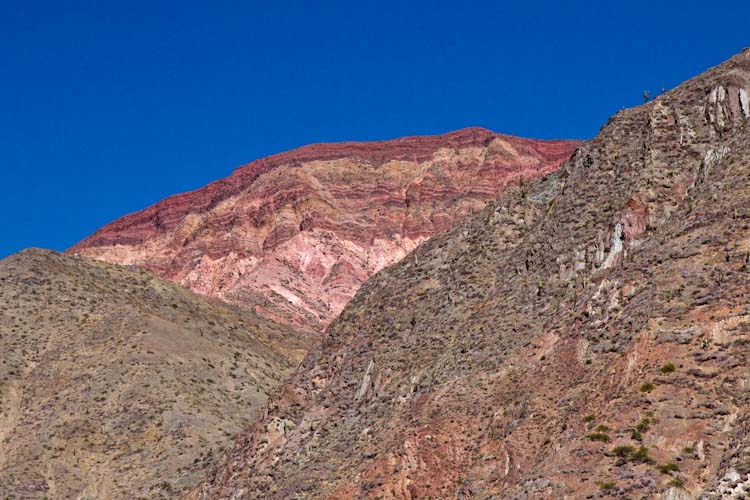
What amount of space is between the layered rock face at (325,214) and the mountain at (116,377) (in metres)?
30.4

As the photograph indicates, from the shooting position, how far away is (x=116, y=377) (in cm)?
8456

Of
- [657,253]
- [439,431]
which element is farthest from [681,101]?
[439,431]

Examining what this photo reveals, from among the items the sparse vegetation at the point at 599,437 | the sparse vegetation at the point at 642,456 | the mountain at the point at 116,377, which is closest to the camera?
the sparse vegetation at the point at 642,456

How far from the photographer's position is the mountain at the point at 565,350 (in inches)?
1451

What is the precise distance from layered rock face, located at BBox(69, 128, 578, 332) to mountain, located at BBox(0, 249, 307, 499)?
3036 cm

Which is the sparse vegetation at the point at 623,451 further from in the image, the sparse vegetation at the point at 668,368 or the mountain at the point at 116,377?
the mountain at the point at 116,377

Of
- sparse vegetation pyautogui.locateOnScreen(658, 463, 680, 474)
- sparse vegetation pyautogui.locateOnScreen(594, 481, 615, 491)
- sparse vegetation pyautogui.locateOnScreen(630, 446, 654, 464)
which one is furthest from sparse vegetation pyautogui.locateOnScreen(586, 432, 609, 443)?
sparse vegetation pyautogui.locateOnScreen(658, 463, 680, 474)

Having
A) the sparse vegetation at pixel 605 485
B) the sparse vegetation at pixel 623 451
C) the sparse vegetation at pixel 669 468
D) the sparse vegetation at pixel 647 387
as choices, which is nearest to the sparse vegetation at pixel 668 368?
the sparse vegetation at pixel 647 387

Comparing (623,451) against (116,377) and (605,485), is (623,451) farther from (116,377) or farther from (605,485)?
(116,377)

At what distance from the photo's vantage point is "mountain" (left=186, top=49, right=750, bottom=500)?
1451 inches

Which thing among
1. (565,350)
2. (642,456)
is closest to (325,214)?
(565,350)

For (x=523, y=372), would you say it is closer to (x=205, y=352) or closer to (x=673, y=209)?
(x=673, y=209)

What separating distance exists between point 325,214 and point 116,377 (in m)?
71.8

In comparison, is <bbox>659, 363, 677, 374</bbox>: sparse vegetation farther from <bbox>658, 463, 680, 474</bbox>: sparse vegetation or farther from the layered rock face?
the layered rock face
